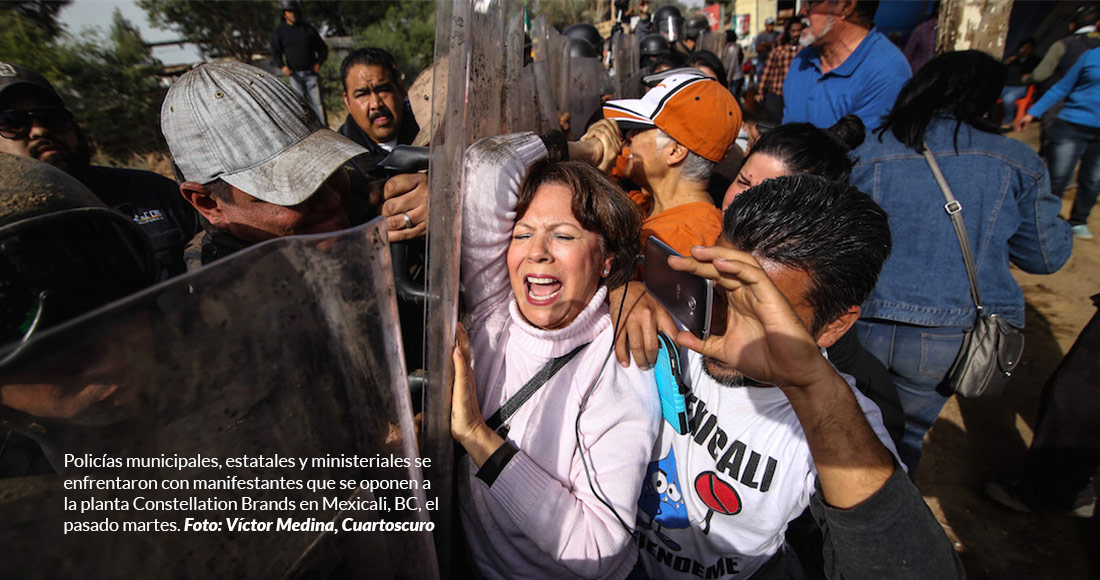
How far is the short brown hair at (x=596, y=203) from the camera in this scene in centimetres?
150

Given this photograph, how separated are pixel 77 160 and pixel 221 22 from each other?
666 inches

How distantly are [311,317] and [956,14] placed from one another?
425 cm

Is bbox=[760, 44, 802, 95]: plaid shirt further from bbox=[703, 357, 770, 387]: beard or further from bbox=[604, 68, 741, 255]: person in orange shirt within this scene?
bbox=[703, 357, 770, 387]: beard

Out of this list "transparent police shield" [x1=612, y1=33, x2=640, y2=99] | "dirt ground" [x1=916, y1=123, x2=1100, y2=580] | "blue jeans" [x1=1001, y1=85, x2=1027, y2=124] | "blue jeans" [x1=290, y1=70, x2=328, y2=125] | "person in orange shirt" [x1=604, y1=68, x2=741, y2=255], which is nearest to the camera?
"person in orange shirt" [x1=604, y1=68, x2=741, y2=255]

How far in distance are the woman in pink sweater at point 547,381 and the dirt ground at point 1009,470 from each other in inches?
104

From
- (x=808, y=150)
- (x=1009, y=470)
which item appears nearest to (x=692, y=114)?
(x=808, y=150)

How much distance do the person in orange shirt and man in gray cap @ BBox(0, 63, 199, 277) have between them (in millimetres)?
2345

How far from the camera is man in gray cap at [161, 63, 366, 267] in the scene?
1.33 m

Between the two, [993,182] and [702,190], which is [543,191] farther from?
[993,182]

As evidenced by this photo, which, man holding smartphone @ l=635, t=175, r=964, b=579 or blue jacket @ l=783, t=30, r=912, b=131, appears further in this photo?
blue jacket @ l=783, t=30, r=912, b=131

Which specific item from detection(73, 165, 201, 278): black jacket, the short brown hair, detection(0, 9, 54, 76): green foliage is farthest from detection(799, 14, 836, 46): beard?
detection(0, 9, 54, 76): green foliage

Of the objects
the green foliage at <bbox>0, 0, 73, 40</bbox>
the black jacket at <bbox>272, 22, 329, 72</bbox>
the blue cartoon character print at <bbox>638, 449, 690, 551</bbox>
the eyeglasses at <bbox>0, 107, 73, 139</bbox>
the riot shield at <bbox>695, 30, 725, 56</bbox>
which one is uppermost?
the green foliage at <bbox>0, 0, 73, 40</bbox>

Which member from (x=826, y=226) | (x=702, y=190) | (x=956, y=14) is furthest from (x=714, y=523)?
(x=956, y=14)

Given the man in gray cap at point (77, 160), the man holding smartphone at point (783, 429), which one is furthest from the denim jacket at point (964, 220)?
the man in gray cap at point (77, 160)
